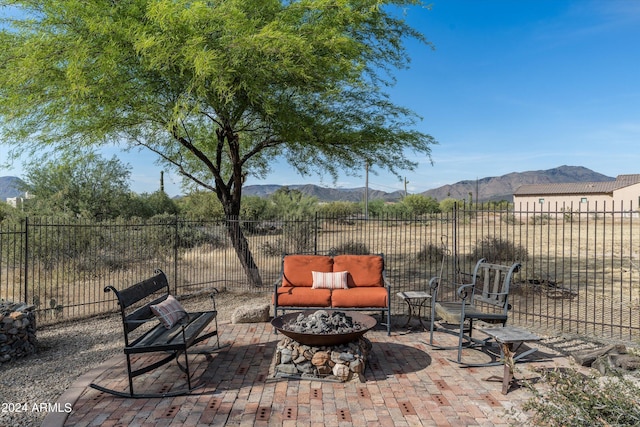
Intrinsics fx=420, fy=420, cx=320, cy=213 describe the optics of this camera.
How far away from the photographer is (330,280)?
688 centimetres

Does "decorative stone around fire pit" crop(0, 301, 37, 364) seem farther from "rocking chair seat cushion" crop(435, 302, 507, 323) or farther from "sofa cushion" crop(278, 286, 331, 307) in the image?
"rocking chair seat cushion" crop(435, 302, 507, 323)

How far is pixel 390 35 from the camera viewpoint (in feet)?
34.5

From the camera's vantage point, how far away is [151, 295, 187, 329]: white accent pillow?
4.82 meters

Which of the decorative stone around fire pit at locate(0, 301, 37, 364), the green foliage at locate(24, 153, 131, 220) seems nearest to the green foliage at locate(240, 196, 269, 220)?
the green foliage at locate(24, 153, 131, 220)

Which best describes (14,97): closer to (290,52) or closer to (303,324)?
(290,52)

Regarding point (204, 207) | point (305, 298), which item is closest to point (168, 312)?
point (305, 298)

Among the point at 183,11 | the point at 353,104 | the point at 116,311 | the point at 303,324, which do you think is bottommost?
the point at 116,311

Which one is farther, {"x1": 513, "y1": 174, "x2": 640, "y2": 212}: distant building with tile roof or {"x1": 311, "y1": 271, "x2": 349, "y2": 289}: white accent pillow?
{"x1": 513, "y1": 174, "x2": 640, "y2": 212}: distant building with tile roof

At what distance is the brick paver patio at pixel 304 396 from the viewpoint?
377 cm

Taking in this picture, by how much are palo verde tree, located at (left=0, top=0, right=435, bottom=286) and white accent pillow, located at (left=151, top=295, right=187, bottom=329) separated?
3.87 metres

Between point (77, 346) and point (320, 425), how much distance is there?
14.8 feet

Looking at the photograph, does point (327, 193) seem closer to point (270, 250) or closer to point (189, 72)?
point (270, 250)

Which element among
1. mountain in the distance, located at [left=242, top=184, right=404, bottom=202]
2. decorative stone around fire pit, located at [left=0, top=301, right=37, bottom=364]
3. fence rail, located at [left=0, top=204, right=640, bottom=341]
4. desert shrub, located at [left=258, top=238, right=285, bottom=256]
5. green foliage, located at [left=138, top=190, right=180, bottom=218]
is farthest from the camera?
mountain in the distance, located at [left=242, top=184, right=404, bottom=202]

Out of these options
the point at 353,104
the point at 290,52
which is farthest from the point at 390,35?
the point at 290,52
